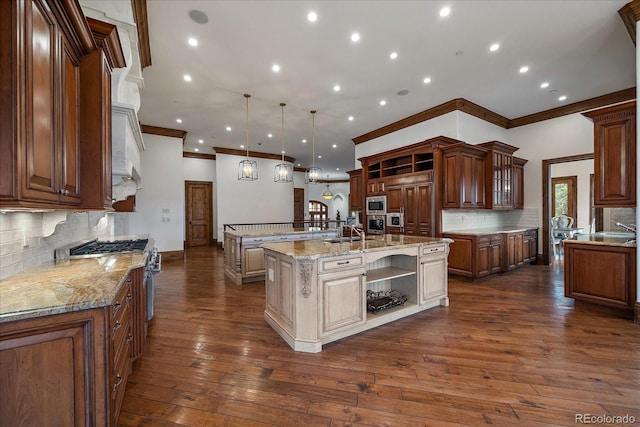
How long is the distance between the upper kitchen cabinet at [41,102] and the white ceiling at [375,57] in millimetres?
1808

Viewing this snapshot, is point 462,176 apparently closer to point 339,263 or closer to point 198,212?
point 339,263

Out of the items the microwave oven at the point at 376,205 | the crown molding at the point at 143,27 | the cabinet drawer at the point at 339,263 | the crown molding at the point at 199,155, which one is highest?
the crown molding at the point at 143,27

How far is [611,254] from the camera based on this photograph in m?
3.16

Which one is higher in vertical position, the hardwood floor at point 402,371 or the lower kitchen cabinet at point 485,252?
the lower kitchen cabinet at point 485,252

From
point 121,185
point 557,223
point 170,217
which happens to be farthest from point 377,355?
point 557,223

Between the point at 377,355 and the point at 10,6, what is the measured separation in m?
3.03

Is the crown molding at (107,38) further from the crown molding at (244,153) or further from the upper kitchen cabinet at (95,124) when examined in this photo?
the crown molding at (244,153)

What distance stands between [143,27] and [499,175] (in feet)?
21.4

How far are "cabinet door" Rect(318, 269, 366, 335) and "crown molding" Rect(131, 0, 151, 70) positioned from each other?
3397 mm

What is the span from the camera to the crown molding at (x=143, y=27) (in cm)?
276

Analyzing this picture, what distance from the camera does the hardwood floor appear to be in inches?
64.9

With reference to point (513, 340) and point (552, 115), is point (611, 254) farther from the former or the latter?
point (552, 115)

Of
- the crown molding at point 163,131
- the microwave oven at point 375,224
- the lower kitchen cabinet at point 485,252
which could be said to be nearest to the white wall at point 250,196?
the crown molding at point 163,131

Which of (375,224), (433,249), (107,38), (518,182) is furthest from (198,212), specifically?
(518,182)
